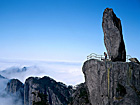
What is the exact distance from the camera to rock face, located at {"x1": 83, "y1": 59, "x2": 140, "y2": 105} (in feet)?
103

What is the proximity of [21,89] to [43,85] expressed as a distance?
3104 cm

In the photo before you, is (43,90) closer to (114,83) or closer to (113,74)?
(114,83)

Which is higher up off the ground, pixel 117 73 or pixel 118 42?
pixel 118 42

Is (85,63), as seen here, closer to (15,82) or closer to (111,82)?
(111,82)

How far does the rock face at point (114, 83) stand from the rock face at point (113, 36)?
120 inches

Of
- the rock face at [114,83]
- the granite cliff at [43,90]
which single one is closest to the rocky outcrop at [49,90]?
the granite cliff at [43,90]

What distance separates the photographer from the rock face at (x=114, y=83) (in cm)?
3138

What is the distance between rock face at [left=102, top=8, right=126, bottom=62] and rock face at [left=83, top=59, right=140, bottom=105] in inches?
120

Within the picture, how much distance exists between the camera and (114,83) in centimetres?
3284

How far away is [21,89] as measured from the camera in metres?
140

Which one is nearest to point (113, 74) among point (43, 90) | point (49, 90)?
point (43, 90)

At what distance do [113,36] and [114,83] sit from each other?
10.5 metres

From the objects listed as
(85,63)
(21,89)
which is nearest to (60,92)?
(21,89)

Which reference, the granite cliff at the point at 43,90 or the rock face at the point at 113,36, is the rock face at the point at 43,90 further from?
the rock face at the point at 113,36
